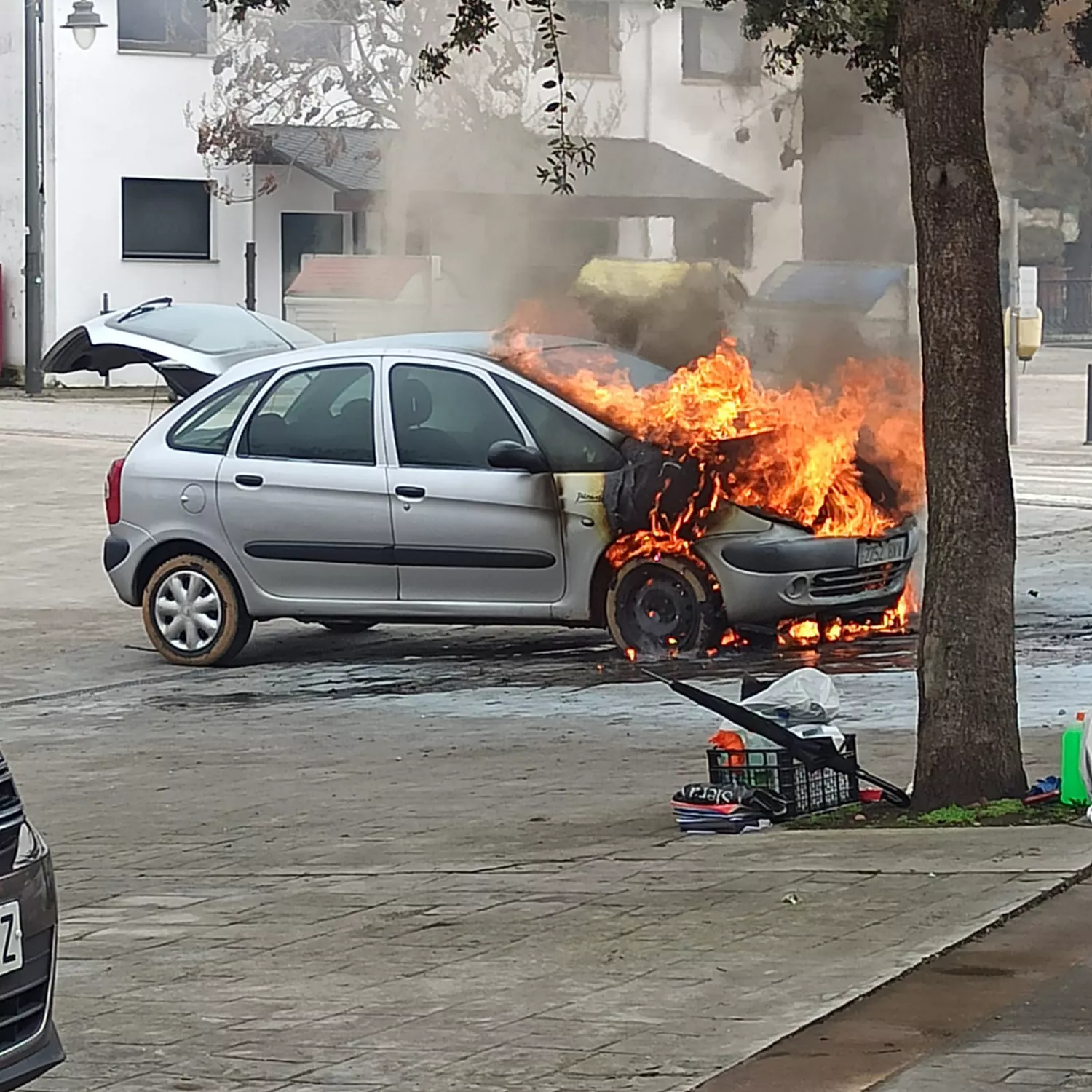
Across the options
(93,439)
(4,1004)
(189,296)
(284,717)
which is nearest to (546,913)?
(4,1004)

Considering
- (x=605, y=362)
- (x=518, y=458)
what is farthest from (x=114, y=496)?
(x=605, y=362)

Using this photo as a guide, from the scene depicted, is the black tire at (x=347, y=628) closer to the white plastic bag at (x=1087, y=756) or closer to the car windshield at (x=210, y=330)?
the car windshield at (x=210, y=330)

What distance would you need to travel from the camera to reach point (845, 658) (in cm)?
1240

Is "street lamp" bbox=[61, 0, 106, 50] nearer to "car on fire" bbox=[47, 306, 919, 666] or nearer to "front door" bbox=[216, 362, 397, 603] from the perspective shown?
"car on fire" bbox=[47, 306, 919, 666]

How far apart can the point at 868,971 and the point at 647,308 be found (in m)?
7.93

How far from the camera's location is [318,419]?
12867mm

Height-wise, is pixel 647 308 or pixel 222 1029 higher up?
pixel 647 308

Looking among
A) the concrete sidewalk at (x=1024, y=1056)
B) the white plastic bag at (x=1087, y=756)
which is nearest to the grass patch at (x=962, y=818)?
the white plastic bag at (x=1087, y=756)

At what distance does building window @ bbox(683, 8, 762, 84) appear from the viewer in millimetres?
13242

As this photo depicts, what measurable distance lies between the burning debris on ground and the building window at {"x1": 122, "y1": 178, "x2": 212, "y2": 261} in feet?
82.7

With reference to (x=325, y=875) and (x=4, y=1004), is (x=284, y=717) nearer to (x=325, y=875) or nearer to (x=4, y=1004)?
(x=325, y=875)

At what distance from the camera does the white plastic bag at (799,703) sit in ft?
27.7

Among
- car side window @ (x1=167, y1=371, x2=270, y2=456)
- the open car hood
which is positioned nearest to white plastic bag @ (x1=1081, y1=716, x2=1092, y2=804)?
car side window @ (x1=167, y1=371, x2=270, y2=456)

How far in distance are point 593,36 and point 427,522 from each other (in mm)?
9373
